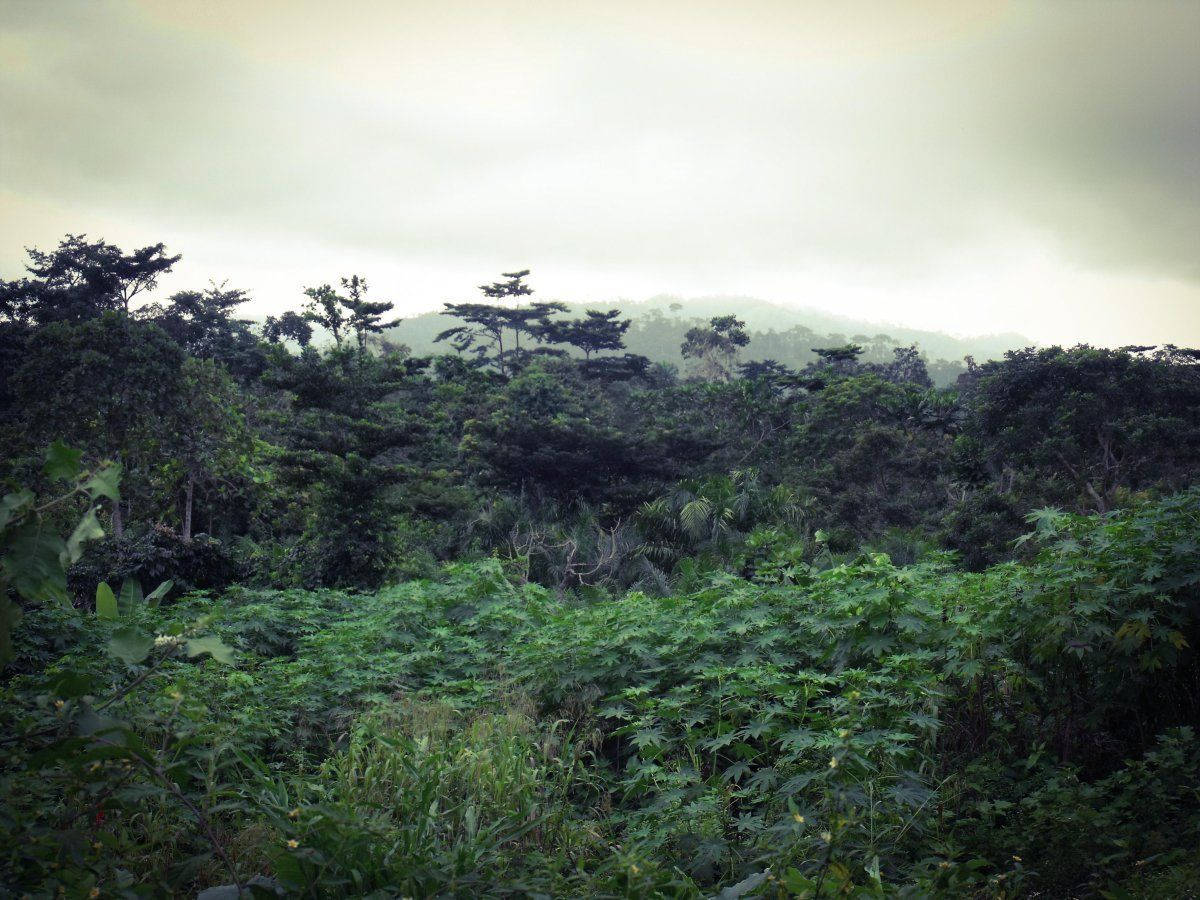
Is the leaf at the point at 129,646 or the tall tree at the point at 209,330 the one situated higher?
the tall tree at the point at 209,330

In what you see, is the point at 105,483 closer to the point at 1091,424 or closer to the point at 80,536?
the point at 80,536

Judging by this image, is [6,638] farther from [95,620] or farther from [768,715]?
[95,620]

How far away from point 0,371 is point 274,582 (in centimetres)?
1708

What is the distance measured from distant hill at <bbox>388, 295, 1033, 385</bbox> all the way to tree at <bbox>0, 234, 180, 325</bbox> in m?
10.5

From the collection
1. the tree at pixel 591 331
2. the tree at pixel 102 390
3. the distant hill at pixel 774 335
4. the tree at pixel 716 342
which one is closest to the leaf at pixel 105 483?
the tree at pixel 102 390

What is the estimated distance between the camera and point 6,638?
1.39 m

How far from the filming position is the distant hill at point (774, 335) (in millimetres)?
83812

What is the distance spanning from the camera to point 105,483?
1521 mm

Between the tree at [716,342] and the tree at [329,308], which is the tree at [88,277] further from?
the tree at [716,342]

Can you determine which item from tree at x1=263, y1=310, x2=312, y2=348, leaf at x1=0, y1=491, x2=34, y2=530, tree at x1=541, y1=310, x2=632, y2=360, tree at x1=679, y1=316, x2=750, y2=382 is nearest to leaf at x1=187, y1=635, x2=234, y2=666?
leaf at x1=0, y1=491, x2=34, y2=530

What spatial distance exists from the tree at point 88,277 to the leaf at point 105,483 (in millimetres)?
31385

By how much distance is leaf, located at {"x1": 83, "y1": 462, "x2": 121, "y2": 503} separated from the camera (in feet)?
4.91

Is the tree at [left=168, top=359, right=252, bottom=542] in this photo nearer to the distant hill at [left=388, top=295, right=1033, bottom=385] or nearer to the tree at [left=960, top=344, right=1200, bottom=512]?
the tree at [left=960, top=344, right=1200, bottom=512]

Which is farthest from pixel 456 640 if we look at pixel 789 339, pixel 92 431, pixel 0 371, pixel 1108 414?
pixel 789 339
